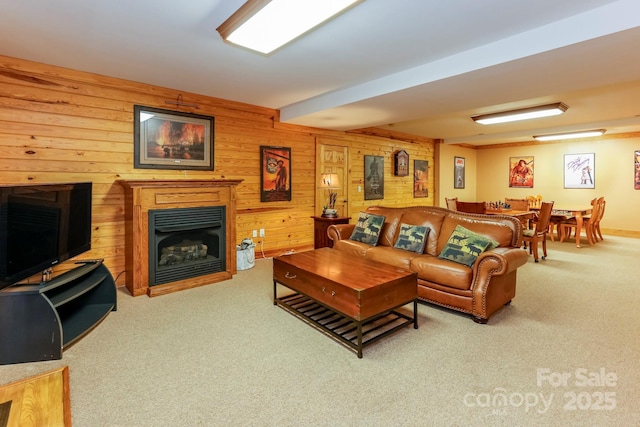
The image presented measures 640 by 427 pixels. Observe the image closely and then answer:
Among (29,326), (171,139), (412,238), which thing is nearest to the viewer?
(29,326)

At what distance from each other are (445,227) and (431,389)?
2125 millimetres

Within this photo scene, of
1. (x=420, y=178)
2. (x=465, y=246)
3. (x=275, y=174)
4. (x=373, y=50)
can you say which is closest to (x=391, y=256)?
(x=465, y=246)

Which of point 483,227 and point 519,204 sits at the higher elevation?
point 519,204

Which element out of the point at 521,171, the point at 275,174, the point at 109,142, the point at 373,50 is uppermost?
the point at 373,50

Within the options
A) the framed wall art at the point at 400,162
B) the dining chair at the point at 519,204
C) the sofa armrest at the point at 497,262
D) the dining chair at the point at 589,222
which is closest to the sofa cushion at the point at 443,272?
the sofa armrest at the point at 497,262

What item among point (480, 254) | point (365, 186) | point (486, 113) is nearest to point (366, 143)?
point (365, 186)

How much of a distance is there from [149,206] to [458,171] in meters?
8.20

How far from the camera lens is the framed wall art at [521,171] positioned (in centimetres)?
894

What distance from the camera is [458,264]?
3.12 metres

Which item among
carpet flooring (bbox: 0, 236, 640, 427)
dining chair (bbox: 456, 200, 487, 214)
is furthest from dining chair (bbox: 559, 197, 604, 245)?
carpet flooring (bbox: 0, 236, 640, 427)

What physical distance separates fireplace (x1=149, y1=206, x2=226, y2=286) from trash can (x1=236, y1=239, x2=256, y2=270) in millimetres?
412

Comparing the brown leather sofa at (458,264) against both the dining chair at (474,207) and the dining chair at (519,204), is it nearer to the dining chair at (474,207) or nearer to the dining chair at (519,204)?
the dining chair at (474,207)

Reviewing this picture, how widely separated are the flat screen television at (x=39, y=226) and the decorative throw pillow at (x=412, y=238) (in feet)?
11.0

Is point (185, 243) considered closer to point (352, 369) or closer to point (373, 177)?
point (352, 369)
